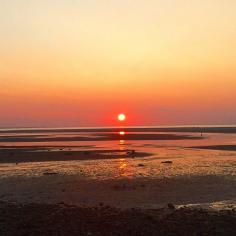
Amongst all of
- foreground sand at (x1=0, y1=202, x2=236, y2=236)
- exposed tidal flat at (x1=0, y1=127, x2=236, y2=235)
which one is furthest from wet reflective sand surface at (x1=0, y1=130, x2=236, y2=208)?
foreground sand at (x1=0, y1=202, x2=236, y2=236)

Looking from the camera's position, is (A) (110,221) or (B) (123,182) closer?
(A) (110,221)

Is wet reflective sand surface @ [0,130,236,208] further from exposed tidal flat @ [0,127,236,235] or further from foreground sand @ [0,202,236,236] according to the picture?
foreground sand @ [0,202,236,236]

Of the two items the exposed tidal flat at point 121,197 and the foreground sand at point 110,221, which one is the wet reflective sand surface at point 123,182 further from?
the foreground sand at point 110,221

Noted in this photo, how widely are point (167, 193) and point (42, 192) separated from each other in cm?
728

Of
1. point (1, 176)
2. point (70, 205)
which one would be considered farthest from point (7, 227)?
point (1, 176)

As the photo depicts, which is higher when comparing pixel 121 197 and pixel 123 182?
pixel 123 182

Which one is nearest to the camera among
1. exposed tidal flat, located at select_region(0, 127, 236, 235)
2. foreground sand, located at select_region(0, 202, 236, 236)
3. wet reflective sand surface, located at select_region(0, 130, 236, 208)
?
foreground sand, located at select_region(0, 202, 236, 236)

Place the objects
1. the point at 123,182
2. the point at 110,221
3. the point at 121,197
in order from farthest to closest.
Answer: the point at 123,182
the point at 121,197
the point at 110,221

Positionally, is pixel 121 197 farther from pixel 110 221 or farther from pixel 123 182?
pixel 110 221

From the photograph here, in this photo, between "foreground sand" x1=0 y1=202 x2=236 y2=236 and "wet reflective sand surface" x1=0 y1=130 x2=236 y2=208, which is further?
"wet reflective sand surface" x1=0 y1=130 x2=236 y2=208

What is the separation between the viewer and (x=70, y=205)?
69.4 feet

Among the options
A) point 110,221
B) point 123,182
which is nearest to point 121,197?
point 123,182

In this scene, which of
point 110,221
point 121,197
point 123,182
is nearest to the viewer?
point 110,221

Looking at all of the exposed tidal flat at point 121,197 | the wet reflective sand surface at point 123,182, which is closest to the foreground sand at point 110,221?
the exposed tidal flat at point 121,197
